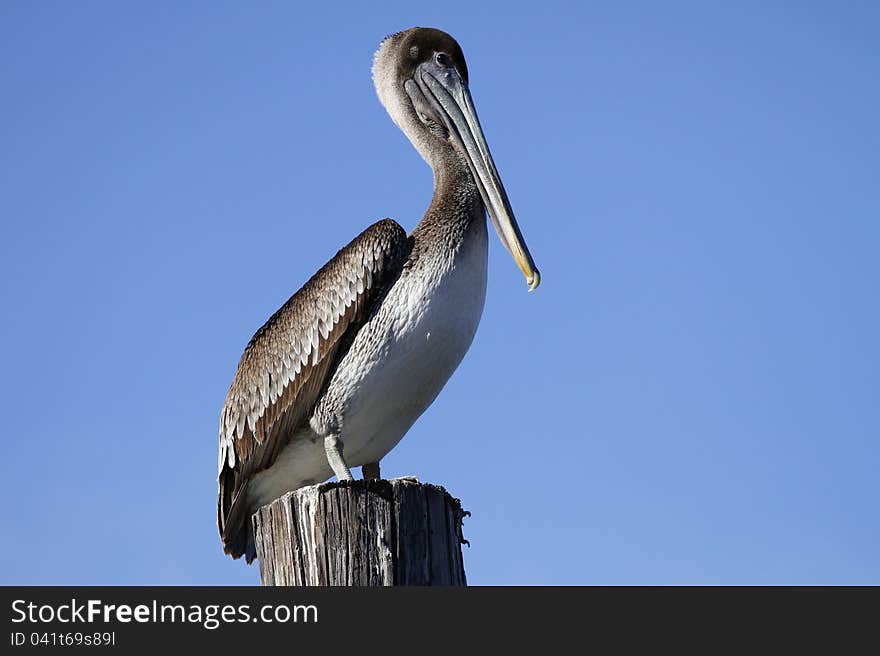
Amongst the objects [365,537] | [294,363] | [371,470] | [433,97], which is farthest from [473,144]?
[365,537]

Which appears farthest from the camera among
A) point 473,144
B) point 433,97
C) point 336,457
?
point 433,97

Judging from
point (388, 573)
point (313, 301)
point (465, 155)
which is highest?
point (465, 155)

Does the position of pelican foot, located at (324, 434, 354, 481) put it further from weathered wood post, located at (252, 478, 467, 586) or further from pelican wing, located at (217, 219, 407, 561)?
weathered wood post, located at (252, 478, 467, 586)

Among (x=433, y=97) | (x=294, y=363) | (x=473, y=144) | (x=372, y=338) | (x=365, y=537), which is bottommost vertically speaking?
(x=365, y=537)

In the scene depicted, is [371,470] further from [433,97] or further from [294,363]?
[433,97]

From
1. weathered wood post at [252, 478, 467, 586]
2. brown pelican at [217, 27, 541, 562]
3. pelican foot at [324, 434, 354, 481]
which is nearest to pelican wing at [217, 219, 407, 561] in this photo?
brown pelican at [217, 27, 541, 562]

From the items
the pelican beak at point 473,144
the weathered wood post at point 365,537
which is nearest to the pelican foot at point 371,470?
the pelican beak at point 473,144

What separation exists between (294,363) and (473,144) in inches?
67.3

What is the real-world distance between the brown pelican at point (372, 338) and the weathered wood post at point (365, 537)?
160 cm

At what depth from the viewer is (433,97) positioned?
753 centimetres

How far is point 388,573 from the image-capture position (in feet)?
14.6
